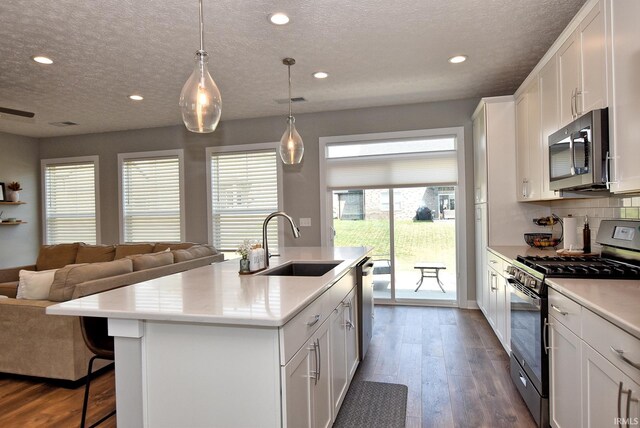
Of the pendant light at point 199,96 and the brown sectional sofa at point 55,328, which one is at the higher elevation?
the pendant light at point 199,96

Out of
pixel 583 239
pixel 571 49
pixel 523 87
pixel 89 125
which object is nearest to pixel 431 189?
pixel 523 87

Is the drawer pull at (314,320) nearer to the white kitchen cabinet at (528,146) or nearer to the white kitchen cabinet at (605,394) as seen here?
the white kitchen cabinet at (605,394)

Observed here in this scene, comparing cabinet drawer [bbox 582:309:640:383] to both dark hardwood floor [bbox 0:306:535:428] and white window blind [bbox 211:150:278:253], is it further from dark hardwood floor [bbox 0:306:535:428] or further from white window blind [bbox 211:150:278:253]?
white window blind [bbox 211:150:278:253]

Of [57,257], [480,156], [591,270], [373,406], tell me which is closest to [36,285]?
[373,406]

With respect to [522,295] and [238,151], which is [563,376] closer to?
[522,295]

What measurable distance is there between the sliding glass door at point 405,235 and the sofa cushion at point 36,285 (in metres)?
3.48

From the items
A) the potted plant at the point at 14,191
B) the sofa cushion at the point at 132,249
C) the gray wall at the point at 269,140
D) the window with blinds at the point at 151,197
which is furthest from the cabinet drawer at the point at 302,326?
the potted plant at the point at 14,191

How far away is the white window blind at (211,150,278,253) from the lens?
5723 mm

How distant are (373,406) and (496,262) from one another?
1.77 meters

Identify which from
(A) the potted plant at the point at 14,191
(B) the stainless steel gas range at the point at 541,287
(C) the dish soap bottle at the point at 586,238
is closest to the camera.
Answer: (B) the stainless steel gas range at the point at 541,287

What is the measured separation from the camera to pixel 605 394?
1492 mm

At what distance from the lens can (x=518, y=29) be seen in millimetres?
3043

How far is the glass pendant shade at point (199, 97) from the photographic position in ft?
6.60

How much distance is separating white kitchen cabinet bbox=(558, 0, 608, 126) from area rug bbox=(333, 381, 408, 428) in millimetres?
2183
